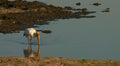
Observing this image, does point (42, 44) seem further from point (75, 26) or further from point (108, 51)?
point (75, 26)

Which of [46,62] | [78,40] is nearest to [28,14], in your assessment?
[78,40]

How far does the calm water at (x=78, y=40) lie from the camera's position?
843 inches

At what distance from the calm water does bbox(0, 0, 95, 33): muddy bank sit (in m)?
1.07

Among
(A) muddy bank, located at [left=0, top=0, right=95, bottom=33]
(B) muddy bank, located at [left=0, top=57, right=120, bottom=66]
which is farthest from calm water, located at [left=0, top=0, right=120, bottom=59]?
(B) muddy bank, located at [left=0, top=57, right=120, bottom=66]

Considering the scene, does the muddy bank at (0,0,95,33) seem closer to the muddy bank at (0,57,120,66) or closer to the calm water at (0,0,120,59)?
the calm water at (0,0,120,59)

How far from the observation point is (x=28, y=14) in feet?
107

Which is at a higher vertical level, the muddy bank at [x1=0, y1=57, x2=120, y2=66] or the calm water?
the muddy bank at [x1=0, y1=57, x2=120, y2=66]

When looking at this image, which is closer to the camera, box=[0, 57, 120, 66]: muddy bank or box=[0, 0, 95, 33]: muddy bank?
box=[0, 57, 120, 66]: muddy bank

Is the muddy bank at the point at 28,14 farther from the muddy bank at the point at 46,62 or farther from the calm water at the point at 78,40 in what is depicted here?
the muddy bank at the point at 46,62

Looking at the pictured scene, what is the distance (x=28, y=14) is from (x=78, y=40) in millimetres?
8651

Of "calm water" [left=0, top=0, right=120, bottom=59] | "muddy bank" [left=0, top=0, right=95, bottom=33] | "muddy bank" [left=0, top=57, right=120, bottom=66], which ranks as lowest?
"calm water" [left=0, top=0, right=120, bottom=59]

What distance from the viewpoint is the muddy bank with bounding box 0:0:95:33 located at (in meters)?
29.3

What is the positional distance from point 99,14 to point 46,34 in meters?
8.51

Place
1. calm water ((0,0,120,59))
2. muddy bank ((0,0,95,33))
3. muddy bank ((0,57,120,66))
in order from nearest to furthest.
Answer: muddy bank ((0,57,120,66))
calm water ((0,0,120,59))
muddy bank ((0,0,95,33))
